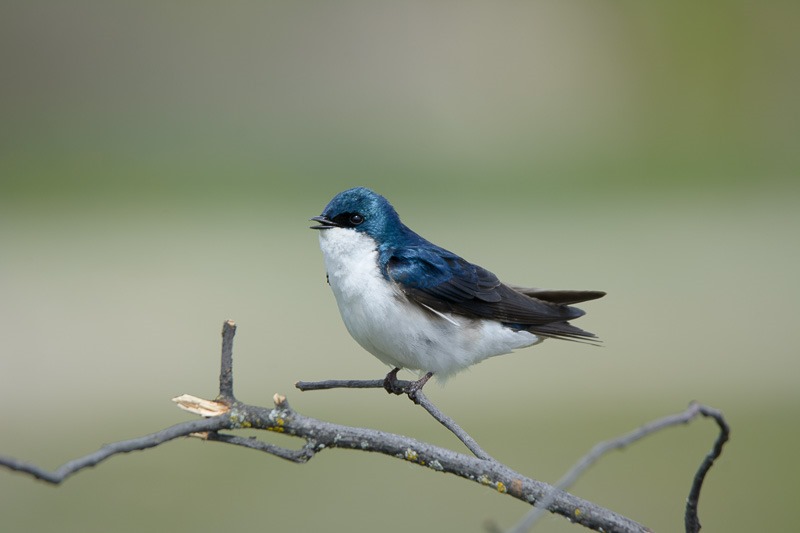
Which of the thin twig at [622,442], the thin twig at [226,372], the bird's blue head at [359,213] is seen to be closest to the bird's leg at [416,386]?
the bird's blue head at [359,213]

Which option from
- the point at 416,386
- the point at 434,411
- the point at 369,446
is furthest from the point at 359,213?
the point at 369,446

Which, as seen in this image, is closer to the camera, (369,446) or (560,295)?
(369,446)

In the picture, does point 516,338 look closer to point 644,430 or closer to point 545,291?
point 545,291

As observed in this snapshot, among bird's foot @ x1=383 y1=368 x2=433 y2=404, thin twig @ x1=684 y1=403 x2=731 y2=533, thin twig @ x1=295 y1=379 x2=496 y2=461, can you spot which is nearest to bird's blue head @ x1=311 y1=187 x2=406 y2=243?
bird's foot @ x1=383 y1=368 x2=433 y2=404

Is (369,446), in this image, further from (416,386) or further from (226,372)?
(416,386)

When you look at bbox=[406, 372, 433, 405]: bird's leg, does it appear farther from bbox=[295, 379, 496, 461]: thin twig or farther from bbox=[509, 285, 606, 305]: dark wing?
bbox=[509, 285, 606, 305]: dark wing

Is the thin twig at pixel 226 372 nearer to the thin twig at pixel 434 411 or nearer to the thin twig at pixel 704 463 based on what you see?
the thin twig at pixel 434 411

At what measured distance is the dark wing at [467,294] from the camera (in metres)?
1.21

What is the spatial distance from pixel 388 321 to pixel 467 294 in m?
0.14

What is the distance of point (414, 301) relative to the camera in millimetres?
1213

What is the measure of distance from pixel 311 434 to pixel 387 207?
51 centimetres

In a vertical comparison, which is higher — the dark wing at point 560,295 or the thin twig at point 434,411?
the dark wing at point 560,295

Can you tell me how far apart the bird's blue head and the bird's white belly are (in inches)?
0.4

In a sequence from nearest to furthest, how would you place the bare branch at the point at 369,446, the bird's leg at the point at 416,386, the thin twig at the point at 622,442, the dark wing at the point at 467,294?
the thin twig at the point at 622,442 < the bare branch at the point at 369,446 < the bird's leg at the point at 416,386 < the dark wing at the point at 467,294
